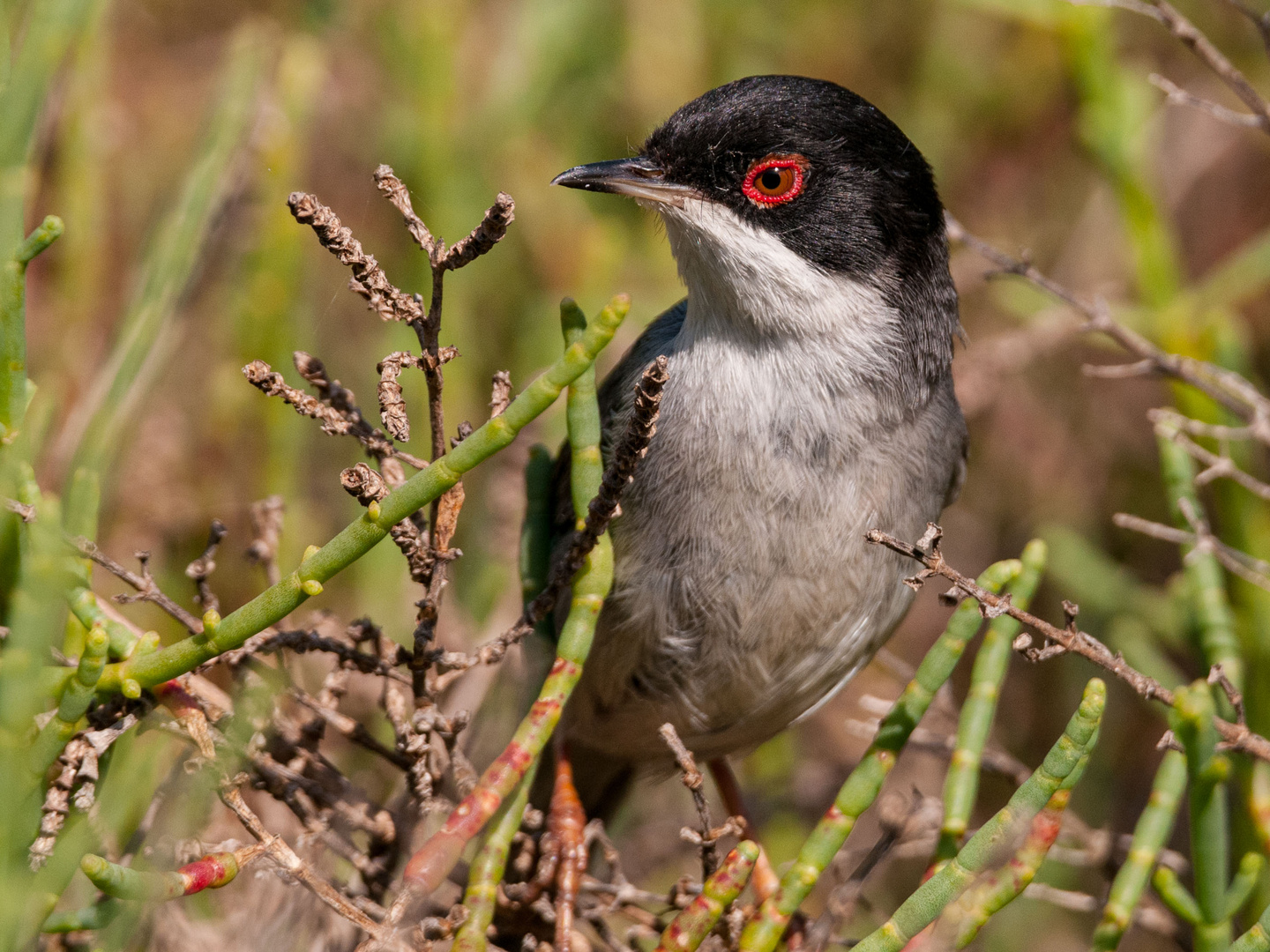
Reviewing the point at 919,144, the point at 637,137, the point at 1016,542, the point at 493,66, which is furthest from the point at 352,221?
the point at 1016,542

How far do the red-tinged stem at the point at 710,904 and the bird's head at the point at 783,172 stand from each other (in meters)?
1.67

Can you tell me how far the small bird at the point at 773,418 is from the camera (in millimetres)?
3105

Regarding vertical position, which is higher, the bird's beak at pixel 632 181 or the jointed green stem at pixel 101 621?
the bird's beak at pixel 632 181

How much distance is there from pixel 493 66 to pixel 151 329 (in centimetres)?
329

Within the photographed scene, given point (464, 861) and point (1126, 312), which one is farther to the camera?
point (1126, 312)

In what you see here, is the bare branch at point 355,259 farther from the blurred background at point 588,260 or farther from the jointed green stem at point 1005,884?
the jointed green stem at point 1005,884

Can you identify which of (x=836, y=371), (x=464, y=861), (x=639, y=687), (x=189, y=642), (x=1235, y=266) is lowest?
(x=464, y=861)

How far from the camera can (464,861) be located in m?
3.17

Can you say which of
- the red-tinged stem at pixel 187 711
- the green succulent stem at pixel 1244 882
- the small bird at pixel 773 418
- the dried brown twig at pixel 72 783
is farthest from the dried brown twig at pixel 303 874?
the green succulent stem at pixel 1244 882

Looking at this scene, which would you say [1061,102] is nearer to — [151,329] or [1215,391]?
[1215,391]

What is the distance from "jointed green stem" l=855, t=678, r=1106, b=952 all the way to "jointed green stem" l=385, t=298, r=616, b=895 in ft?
2.10

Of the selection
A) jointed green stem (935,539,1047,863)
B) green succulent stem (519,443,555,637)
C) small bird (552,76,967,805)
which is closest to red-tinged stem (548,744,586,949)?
small bird (552,76,967,805)

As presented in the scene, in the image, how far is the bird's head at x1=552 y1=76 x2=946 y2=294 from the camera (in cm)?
333

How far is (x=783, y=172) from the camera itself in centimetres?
336
